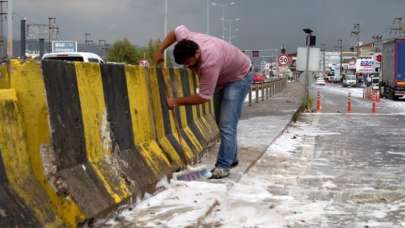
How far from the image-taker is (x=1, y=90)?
4.27 metres

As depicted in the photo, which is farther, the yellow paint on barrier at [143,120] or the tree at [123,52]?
the tree at [123,52]

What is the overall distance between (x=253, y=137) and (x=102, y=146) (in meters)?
7.00

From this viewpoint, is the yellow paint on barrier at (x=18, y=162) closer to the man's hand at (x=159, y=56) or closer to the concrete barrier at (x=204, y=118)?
the man's hand at (x=159, y=56)

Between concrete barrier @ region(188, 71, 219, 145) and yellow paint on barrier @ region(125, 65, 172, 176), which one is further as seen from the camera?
concrete barrier @ region(188, 71, 219, 145)

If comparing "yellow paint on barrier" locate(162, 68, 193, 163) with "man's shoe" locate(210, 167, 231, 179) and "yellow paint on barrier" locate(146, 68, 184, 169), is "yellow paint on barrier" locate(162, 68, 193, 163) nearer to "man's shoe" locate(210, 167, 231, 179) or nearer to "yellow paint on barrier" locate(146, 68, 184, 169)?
"yellow paint on barrier" locate(146, 68, 184, 169)

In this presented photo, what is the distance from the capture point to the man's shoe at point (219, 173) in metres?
7.33

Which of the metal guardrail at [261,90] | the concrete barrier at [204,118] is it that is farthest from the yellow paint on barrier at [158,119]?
the metal guardrail at [261,90]

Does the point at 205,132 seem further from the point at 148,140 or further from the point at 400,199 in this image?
the point at 400,199

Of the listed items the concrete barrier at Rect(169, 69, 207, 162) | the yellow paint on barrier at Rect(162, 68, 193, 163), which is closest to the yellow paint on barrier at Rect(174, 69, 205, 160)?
the concrete barrier at Rect(169, 69, 207, 162)

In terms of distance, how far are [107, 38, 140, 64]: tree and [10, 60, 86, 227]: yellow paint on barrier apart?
319ft

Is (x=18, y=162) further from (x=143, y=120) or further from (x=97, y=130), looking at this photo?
(x=143, y=120)

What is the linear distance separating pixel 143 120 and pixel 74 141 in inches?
73.2

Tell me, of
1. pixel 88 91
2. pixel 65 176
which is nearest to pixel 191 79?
pixel 88 91

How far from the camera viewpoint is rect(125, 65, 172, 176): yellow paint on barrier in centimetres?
645
